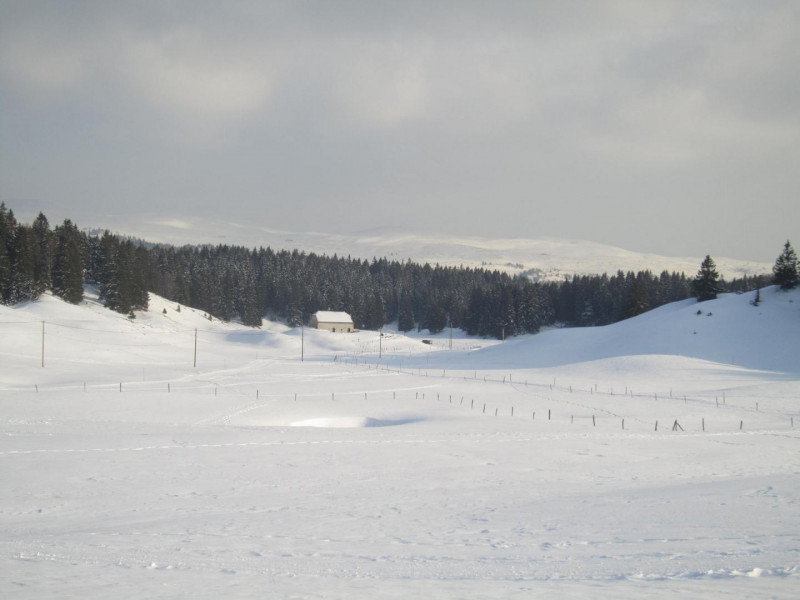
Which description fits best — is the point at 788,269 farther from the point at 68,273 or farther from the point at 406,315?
the point at 68,273

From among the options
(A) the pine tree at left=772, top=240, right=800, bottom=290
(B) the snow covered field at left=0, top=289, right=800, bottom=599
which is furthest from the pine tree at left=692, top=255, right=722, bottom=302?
(B) the snow covered field at left=0, top=289, right=800, bottom=599

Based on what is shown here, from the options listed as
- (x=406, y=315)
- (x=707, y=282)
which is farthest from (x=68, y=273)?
(x=707, y=282)

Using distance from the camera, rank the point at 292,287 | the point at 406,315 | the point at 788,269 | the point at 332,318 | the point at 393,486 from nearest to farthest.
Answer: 1. the point at 393,486
2. the point at 788,269
3. the point at 332,318
4. the point at 292,287
5. the point at 406,315

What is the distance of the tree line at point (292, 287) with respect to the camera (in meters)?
88.2

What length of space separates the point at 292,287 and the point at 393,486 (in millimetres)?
135680

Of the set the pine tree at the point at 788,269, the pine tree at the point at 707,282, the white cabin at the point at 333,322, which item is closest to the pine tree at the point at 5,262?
the white cabin at the point at 333,322

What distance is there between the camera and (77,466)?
20.8 metres

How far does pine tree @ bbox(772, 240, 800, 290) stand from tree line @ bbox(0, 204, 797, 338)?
0.50 metres

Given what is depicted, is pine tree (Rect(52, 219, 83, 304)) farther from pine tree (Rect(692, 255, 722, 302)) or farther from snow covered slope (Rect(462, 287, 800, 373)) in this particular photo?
pine tree (Rect(692, 255, 722, 302))

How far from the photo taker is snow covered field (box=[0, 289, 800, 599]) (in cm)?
1009

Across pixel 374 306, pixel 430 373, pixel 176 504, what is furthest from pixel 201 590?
pixel 374 306

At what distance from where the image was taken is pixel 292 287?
150875 millimetres

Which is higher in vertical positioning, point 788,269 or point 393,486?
point 788,269

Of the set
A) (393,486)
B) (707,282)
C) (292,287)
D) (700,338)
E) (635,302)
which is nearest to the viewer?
(393,486)
